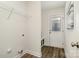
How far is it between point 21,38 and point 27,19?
84 centimetres

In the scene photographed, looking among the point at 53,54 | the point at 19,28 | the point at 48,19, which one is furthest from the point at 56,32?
the point at 19,28

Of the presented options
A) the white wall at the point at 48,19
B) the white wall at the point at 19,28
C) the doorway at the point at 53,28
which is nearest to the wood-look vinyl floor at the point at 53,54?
the white wall at the point at 19,28

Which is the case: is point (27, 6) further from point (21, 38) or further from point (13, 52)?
point (13, 52)

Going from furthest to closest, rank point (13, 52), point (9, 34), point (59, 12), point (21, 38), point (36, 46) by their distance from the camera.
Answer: point (59, 12)
point (36, 46)
point (21, 38)
point (13, 52)
point (9, 34)

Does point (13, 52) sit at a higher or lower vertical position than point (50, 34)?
lower

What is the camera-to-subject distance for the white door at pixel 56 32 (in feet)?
14.6

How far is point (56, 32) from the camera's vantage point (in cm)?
455

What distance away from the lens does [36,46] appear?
3.08m

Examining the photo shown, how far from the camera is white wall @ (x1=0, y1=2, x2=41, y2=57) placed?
2057 mm

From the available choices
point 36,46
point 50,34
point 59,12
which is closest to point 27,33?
point 36,46

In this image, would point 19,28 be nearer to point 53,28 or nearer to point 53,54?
point 53,54

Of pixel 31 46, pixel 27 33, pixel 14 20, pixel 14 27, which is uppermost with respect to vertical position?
pixel 14 20

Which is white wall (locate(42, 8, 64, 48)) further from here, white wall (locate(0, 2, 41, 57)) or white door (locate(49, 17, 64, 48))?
white wall (locate(0, 2, 41, 57))

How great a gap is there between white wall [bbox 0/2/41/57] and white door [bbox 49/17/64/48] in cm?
178
